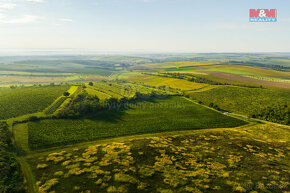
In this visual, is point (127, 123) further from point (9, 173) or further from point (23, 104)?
point (23, 104)

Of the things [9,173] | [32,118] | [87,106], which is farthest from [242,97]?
[32,118]

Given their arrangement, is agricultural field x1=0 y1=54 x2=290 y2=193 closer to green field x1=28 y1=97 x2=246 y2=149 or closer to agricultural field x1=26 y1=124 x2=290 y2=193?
agricultural field x1=26 y1=124 x2=290 y2=193

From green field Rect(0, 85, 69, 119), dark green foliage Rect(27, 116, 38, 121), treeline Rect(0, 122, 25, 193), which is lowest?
treeline Rect(0, 122, 25, 193)

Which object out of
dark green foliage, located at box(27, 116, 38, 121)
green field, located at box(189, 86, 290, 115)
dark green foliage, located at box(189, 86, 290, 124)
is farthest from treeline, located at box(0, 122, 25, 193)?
green field, located at box(189, 86, 290, 115)

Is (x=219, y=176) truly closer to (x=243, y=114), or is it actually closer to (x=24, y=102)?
(x=243, y=114)

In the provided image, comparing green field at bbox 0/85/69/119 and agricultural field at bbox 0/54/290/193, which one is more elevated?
green field at bbox 0/85/69/119

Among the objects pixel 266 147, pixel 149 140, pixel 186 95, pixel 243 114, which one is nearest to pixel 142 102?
pixel 186 95

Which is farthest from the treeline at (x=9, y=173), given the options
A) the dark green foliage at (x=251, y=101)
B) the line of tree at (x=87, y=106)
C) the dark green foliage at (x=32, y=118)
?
the dark green foliage at (x=251, y=101)

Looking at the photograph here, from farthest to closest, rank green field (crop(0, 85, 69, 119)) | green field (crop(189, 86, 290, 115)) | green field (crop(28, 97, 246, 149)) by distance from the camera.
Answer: green field (crop(189, 86, 290, 115)) < green field (crop(0, 85, 69, 119)) < green field (crop(28, 97, 246, 149))
